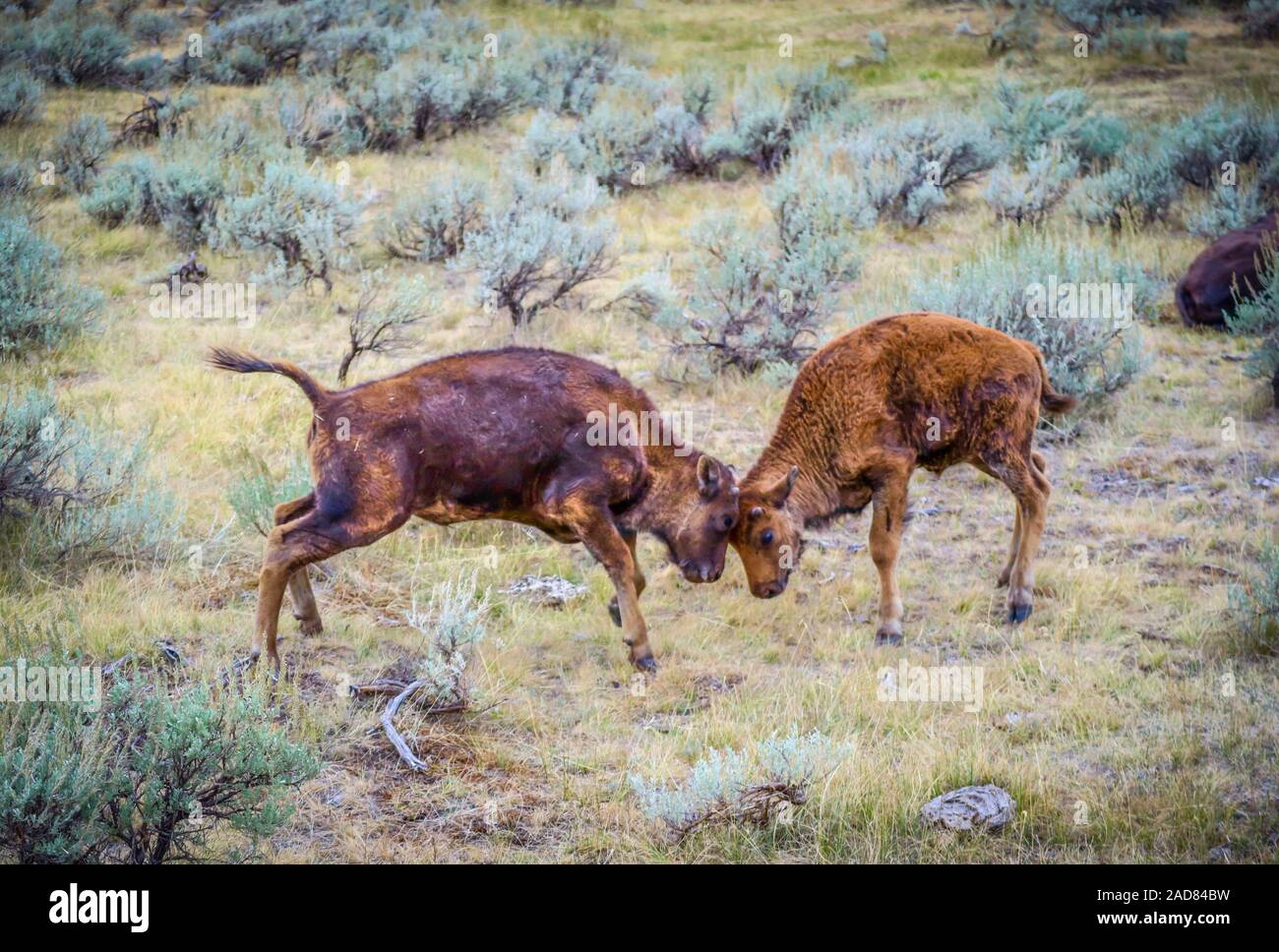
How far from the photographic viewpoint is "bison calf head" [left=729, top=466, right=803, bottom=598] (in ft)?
26.1

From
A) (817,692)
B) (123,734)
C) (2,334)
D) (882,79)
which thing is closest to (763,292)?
(817,692)

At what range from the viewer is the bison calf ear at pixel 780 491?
7883mm

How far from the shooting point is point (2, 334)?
11.5 meters

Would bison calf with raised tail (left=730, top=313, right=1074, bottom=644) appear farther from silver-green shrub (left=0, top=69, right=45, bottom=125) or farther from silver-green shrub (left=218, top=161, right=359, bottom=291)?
silver-green shrub (left=0, top=69, right=45, bottom=125)

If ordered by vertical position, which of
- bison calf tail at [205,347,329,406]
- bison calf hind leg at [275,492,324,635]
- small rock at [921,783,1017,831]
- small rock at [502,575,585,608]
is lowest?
small rock at [502,575,585,608]

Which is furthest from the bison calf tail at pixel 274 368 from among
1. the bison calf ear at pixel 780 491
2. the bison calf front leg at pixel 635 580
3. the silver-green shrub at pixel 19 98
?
the silver-green shrub at pixel 19 98

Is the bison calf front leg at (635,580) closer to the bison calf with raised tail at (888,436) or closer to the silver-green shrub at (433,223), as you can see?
the bison calf with raised tail at (888,436)

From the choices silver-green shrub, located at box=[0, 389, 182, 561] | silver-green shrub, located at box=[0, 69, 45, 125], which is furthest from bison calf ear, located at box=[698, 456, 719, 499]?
silver-green shrub, located at box=[0, 69, 45, 125]

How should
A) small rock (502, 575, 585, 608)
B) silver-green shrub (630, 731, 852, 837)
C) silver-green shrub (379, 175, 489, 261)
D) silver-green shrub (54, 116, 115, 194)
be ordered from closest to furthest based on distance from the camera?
silver-green shrub (630, 731, 852, 837) < small rock (502, 575, 585, 608) < silver-green shrub (379, 175, 489, 261) < silver-green shrub (54, 116, 115, 194)

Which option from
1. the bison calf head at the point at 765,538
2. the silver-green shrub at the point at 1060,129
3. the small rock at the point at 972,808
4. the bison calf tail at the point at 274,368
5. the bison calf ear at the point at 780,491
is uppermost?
the silver-green shrub at the point at 1060,129

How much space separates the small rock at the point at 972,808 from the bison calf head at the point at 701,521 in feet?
7.51

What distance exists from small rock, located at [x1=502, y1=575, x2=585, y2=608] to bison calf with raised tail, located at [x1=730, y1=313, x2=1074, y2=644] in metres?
1.28

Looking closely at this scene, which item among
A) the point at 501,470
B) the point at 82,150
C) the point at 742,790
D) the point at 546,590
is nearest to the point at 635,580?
the point at 546,590

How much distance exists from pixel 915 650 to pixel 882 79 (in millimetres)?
17265
